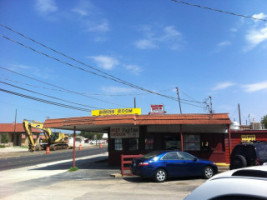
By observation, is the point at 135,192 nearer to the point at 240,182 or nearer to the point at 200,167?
the point at 200,167

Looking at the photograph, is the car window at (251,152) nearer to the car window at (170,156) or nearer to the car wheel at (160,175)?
the car window at (170,156)

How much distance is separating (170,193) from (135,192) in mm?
1298

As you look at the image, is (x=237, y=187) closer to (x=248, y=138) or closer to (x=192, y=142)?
(x=192, y=142)

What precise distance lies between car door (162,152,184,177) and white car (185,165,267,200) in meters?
11.3

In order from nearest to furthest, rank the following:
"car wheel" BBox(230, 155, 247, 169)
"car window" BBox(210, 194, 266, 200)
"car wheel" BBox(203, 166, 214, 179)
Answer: "car window" BBox(210, 194, 266, 200) → "car wheel" BBox(230, 155, 247, 169) → "car wheel" BBox(203, 166, 214, 179)

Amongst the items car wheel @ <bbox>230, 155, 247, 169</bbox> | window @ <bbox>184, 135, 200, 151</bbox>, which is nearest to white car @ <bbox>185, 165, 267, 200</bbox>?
car wheel @ <bbox>230, 155, 247, 169</bbox>

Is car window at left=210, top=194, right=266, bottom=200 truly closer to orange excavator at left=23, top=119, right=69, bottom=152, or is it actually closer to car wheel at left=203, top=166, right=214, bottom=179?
car wheel at left=203, top=166, right=214, bottom=179

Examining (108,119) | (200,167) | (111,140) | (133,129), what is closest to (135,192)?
(200,167)

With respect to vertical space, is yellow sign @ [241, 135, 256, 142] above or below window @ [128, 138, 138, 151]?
above

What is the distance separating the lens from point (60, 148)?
48.4 m

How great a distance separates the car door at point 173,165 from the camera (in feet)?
43.1

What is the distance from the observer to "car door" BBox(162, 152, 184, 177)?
1312cm

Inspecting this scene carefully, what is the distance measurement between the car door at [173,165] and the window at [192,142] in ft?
23.7

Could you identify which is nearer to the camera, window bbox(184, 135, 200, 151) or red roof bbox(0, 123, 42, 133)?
window bbox(184, 135, 200, 151)
